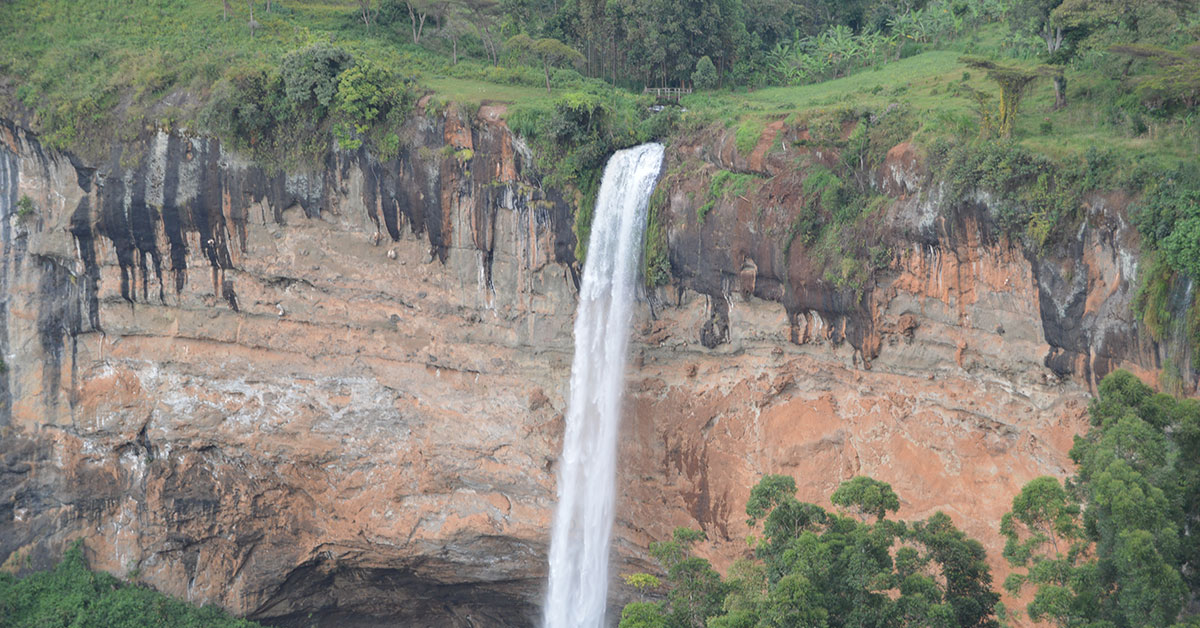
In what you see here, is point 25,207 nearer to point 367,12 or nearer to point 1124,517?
point 367,12

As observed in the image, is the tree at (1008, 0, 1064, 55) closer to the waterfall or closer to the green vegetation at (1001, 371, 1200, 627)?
the waterfall

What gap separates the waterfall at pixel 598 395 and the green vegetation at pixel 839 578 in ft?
25.9

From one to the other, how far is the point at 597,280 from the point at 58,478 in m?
14.7

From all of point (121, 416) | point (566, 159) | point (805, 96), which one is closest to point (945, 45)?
point (805, 96)

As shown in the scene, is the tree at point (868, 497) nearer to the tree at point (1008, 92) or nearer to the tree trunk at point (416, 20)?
the tree at point (1008, 92)

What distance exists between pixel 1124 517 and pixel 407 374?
646 inches

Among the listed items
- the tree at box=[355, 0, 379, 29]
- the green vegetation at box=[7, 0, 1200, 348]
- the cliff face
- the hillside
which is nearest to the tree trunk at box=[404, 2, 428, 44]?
the green vegetation at box=[7, 0, 1200, 348]

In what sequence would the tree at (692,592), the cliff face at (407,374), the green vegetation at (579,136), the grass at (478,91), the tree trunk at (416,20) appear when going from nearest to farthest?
the tree at (692,592) < the cliff face at (407,374) < the green vegetation at (579,136) < the grass at (478,91) < the tree trunk at (416,20)

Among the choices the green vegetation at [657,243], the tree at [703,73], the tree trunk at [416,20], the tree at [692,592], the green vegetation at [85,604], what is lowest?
the green vegetation at [85,604]

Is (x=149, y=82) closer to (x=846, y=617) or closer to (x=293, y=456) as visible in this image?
(x=293, y=456)

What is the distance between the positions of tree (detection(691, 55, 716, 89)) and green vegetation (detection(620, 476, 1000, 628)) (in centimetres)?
1550

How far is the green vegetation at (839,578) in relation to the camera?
13.7 m

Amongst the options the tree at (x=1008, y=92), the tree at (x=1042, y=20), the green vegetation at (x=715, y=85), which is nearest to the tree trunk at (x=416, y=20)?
the green vegetation at (x=715, y=85)

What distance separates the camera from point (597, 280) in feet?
74.7
